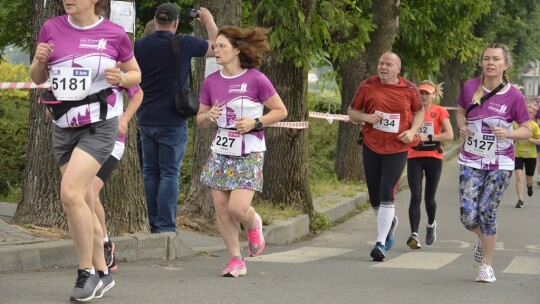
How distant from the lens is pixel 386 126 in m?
11.4

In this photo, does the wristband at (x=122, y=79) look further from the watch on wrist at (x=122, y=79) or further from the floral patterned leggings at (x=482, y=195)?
the floral patterned leggings at (x=482, y=195)

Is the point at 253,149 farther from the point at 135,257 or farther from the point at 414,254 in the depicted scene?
the point at 414,254

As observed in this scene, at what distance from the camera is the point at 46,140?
9.86 meters

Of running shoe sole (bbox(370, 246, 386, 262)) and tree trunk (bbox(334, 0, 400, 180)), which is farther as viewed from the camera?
tree trunk (bbox(334, 0, 400, 180))

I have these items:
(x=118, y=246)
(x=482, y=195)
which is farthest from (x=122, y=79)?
(x=482, y=195)

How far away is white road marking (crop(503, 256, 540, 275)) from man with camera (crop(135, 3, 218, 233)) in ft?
9.56

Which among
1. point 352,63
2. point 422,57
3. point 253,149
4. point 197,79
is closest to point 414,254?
point 197,79

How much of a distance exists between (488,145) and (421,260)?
7.80 feet

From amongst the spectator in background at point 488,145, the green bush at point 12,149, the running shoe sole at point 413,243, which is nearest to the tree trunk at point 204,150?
the running shoe sole at point 413,243

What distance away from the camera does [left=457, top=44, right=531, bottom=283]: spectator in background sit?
9.27 metres

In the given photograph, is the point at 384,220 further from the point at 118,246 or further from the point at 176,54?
the point at 118,246

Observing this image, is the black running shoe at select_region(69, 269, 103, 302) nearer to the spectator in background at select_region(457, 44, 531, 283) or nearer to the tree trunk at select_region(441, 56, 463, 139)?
the spectator in background at select_region(457, 44, 531, 283)

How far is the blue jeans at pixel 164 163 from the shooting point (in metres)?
10.4

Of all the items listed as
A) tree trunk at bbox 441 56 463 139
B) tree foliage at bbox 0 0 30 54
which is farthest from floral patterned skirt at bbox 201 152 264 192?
tree trunk at bbox 441 56 463 139
